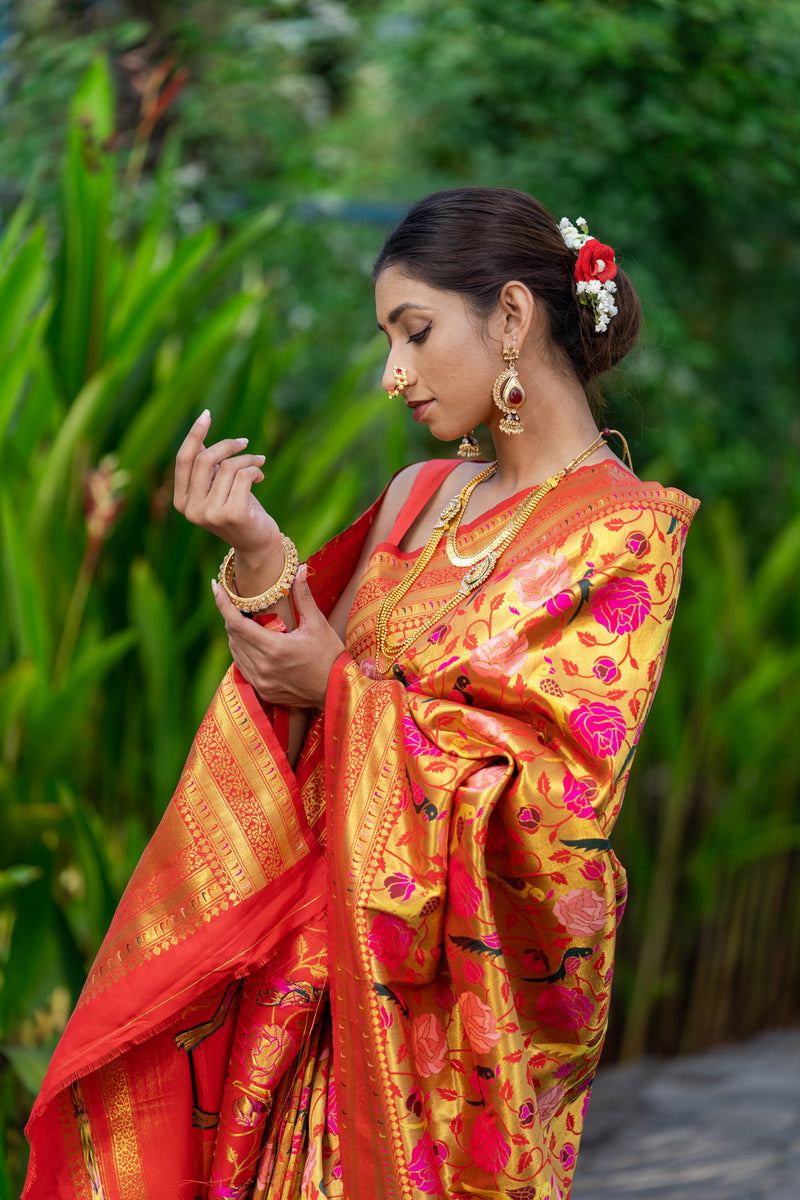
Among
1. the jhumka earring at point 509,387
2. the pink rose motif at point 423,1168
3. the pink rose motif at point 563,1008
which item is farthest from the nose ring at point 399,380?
the pink rose motif at point 423,1168

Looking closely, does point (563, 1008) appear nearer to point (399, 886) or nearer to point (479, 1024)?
point (479, 1024)

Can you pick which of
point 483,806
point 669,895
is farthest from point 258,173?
point 483,806

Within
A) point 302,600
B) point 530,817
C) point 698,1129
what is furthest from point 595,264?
point 698,1129

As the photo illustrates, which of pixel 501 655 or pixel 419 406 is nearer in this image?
pixel 501 655

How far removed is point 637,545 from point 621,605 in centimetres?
7

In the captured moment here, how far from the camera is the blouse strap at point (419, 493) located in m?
1.50

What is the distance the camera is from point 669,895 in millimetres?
3205

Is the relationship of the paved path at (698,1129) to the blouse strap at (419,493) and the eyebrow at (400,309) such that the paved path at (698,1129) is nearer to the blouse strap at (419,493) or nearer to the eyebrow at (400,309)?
the blouse strap at (419,493)

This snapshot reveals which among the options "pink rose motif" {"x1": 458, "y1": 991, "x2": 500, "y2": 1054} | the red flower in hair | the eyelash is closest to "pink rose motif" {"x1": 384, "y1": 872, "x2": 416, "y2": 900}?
"pink rose motif" {"x1": 458, "y1": 991, "x2": 500, "y2": 1054}

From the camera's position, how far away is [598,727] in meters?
1.20

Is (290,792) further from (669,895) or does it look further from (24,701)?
(669,895)

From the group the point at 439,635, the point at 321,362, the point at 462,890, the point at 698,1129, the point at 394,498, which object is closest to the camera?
the point at 462,890

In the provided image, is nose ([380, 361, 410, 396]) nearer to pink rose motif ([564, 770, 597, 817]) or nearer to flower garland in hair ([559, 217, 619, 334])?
flower garland in hair ([559, 217, 619, 334])

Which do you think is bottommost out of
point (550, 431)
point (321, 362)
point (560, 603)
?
point (321, 362)
